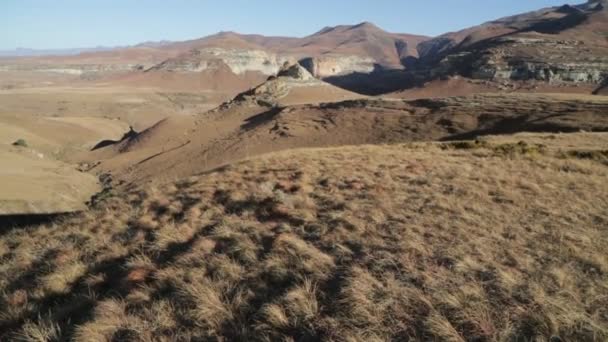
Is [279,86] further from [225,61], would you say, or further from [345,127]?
[225,61]

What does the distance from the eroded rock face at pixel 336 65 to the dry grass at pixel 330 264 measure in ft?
376

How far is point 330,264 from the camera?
552cm

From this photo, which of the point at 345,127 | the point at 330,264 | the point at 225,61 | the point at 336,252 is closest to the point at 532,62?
the point at 345,127

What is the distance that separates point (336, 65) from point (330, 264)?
13027 centimetres

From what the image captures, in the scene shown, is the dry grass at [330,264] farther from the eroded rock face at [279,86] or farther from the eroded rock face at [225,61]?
the eroded rock face at [225,61]

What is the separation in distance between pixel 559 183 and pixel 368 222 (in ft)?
16.7

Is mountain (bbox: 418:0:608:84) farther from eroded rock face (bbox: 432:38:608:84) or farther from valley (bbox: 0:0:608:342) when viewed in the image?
valley (bbox: 0:0:608:342)

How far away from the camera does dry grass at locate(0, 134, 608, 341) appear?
14.2ft

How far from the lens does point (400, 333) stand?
4.11 m

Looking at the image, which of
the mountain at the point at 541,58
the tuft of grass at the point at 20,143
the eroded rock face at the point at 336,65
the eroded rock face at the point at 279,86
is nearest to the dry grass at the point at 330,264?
the eroded rock face at the point at 279,86

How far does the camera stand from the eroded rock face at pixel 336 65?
121m

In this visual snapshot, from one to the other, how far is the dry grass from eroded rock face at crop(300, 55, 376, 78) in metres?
115

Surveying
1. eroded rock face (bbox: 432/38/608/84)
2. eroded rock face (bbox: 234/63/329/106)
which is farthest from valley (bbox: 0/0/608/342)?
eroded rock face (bbox: 432/38/608/84)

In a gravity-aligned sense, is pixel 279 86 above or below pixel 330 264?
above
